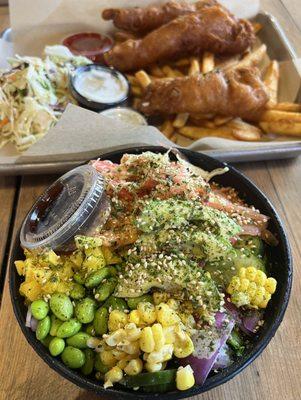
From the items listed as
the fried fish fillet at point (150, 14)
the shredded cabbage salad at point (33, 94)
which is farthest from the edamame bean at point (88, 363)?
the fried fish fillet at point (150, 14)

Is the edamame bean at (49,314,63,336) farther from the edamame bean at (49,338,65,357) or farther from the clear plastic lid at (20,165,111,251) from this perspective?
the clear plastic lid at (20,165,111,251)

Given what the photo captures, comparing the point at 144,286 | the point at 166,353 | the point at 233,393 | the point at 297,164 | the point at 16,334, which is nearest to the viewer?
the point at 166,353

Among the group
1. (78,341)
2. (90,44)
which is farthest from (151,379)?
(90,44)

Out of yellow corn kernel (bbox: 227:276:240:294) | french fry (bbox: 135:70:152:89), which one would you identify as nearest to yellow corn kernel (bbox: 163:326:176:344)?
yellow corn kernel (bbox: 227:276:240:294)

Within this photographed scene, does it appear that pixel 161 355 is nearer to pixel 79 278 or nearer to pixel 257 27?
pixel 79 278

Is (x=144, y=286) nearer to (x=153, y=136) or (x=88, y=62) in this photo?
(x=153, y=136)

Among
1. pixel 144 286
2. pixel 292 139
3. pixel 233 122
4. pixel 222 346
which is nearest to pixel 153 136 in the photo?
pixel 233 122
